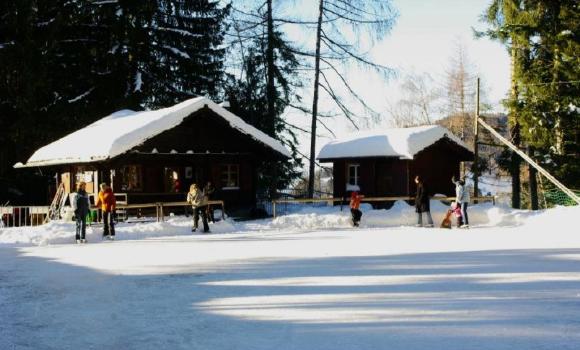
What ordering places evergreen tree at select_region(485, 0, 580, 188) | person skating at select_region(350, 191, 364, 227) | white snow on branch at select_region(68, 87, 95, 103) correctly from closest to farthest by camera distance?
person skating at select_region(350, 191, 364, 227), evergreen tree at select_region(485, 0, 580, 188), white snow on branch at select_region(68, 87, 95, 103)

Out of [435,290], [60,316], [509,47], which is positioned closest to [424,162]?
[509,47]

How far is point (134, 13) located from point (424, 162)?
17545 millimetres

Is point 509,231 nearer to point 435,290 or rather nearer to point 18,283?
point 435,290

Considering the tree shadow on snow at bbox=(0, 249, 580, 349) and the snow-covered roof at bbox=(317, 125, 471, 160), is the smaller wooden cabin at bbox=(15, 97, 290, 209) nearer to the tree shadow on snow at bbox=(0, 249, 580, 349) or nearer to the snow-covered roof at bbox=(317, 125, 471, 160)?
the snow-covered roof at bbox=(317, 125, 471, 160)

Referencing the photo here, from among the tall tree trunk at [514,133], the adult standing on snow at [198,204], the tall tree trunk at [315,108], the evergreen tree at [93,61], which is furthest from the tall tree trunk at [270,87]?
the adult standing on snow at [198,204]

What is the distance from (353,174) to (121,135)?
44.7 ft

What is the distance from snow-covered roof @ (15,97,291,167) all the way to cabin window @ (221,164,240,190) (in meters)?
2.69

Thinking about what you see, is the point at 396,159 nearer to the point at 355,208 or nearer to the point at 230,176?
the point at 230,176

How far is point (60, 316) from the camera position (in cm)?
682

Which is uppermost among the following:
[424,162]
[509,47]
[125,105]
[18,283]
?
[509,47]

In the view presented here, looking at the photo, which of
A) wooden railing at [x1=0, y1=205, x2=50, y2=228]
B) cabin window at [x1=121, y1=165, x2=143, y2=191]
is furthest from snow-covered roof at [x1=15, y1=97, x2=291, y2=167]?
wooden railing at [x1=0, y1=205, x2=50, y2=228]

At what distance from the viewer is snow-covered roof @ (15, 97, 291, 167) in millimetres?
20859

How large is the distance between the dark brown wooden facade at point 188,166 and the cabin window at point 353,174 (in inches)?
245

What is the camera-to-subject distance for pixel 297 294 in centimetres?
761
